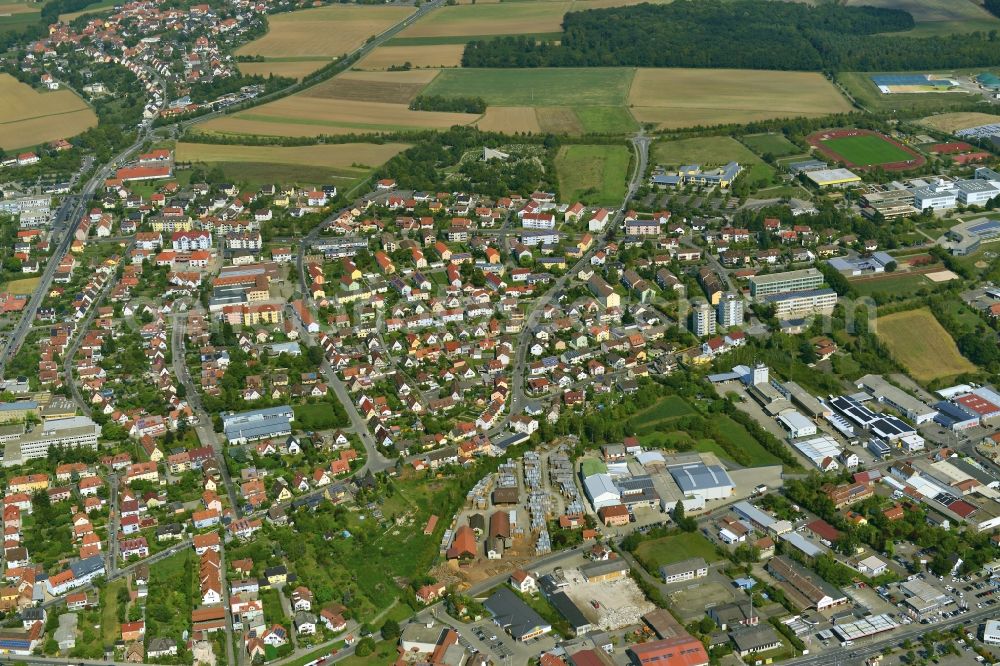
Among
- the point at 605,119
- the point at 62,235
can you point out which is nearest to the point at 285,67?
the point at 605,119

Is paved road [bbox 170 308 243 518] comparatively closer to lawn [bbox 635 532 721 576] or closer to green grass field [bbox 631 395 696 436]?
lawn [bbox 635 532 721 576]

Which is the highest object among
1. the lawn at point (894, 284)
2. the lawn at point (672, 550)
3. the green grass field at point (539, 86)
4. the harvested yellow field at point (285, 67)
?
the harvested yellow field at point (285, 67)

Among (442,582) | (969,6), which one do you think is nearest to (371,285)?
(442,582)

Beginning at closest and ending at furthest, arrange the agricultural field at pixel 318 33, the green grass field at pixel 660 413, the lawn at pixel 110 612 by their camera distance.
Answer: the lawn at pixel 110 612 → the green grass field at pixel 660 413 → the agricultural field at pixel 318 33

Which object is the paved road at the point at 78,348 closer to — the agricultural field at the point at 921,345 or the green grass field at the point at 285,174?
the green grass field at the point at 285,174

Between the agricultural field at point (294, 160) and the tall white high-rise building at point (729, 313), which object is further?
the agricultural field at point (294, 160)

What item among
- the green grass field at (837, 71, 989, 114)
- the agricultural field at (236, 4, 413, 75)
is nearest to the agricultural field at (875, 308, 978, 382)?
the green grass field at (837, 71, 989, 114)

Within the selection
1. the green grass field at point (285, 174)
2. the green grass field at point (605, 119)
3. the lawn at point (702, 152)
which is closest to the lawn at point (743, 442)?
the lawn at point (702, 152)
